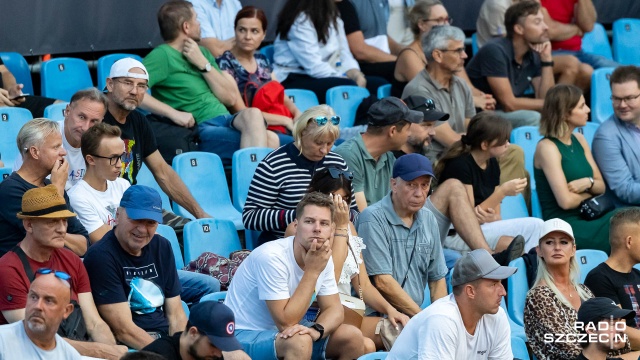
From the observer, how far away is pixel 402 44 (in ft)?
34.2

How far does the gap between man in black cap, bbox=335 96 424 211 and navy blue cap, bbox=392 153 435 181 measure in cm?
71

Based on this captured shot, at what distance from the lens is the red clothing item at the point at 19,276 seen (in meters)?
5.24

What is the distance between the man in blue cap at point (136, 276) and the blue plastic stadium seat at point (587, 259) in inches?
103

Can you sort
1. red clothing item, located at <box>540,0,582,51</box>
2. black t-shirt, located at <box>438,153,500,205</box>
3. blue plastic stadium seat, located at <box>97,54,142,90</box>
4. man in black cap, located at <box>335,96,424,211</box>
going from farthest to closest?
red clothing item, located at <box>540,0,582,51</box>, blue plastic stadium seat, located at <box>97,54,142,90</box>, black t-shirt, located at <box>438,153,500,205</box>, man in black cap, located at <box>335,96,424,211</box>

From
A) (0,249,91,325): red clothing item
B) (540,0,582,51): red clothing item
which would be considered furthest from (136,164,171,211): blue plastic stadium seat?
(540,0,582,51): red clothing item

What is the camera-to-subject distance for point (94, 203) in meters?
6.32

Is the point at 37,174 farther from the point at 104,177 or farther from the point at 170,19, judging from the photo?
the point at 170,19

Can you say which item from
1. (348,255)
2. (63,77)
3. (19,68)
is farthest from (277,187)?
(19,68)

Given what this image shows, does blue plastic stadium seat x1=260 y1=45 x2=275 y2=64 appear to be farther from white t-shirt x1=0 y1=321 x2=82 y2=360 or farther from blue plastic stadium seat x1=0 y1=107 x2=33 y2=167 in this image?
white t-shirt x1=0 y1=321 x2=82 y2=360

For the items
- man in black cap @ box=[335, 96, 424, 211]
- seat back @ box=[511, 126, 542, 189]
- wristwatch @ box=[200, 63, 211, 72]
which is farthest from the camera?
seat back @ box=[511, 126, 542, 189]

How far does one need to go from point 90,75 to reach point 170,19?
99cm

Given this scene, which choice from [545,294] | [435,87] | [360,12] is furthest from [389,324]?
[360,12]

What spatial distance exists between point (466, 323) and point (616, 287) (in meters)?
1.58

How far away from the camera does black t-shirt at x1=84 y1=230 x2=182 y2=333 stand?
5633 mm
